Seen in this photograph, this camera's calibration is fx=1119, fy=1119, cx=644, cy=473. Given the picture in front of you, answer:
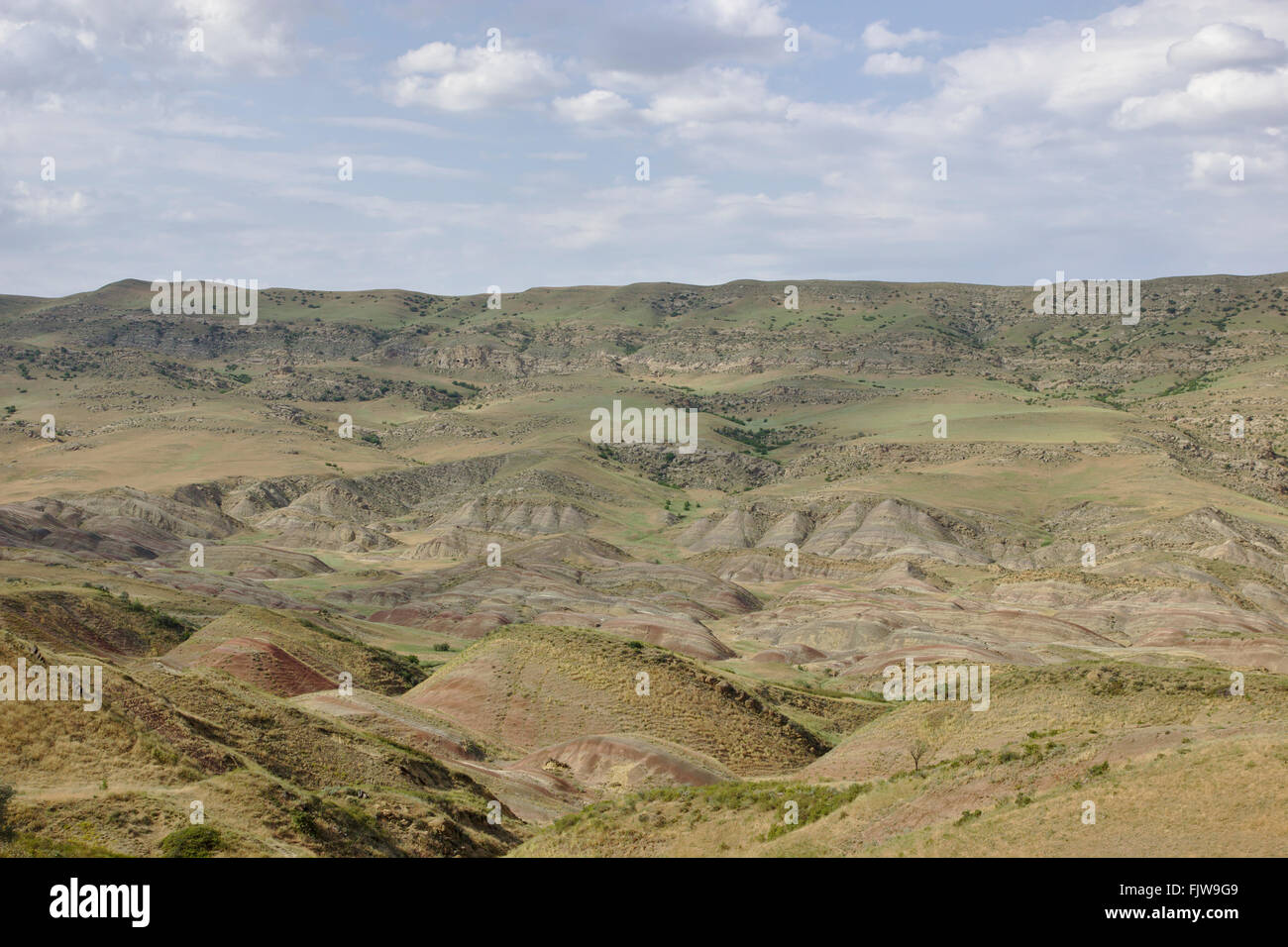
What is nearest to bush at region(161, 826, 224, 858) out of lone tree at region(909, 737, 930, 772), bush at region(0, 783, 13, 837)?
bush at region(0, 783, 13, 837)

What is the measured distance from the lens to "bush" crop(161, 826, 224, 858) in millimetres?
22109

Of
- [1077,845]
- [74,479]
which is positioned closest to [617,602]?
[1077,845]

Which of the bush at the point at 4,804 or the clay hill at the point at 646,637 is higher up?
the bush at the point at 4,804

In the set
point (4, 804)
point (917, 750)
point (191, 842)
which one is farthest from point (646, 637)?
point (4, 804)

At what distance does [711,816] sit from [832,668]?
4734 cm

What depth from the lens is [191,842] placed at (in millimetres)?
22406

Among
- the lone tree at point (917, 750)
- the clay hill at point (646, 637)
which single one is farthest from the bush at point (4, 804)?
the lone tree at point (917, 750)

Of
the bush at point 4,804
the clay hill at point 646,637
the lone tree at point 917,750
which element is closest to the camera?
the bush at point 4,804

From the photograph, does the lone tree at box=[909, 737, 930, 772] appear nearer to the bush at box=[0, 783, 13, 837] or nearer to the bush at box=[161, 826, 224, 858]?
the bush at box=[161, 826, 224, 858]

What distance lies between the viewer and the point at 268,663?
52.9 metres

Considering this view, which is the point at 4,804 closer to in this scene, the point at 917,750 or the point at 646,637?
the point at 917,750

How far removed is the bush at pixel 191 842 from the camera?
72.5ft

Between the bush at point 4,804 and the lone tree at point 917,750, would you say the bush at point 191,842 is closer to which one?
the bush at point 4,804
